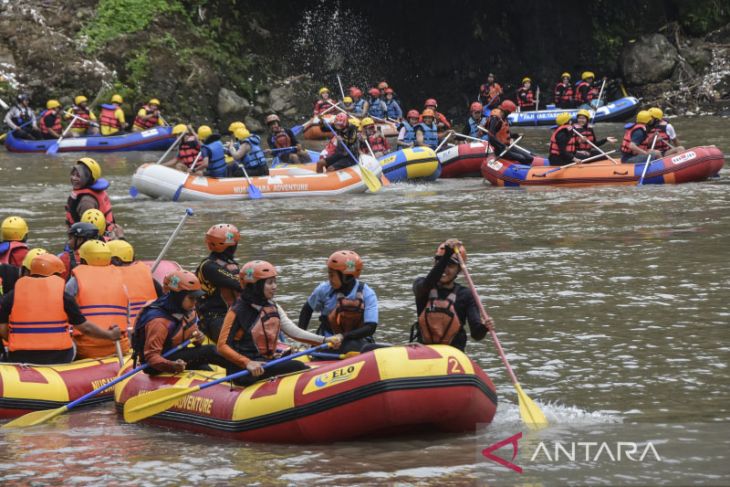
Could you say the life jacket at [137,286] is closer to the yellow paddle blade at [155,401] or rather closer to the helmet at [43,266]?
the helmet at [43,266]

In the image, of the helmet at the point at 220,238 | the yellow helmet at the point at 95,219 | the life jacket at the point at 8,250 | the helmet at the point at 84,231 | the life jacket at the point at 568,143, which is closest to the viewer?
the helmet at the point at 220,238

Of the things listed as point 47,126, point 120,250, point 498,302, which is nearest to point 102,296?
point 120,250

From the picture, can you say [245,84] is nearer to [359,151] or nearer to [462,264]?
[359,151]

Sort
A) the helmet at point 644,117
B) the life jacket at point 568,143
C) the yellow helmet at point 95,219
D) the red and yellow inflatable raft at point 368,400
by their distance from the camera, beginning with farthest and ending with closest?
1. the life jacket at point 568,143
2. the helmet at point 644,117
3. the yellow helmet at point 95,219
4. the red and yellow inflatable raft at point 368,400

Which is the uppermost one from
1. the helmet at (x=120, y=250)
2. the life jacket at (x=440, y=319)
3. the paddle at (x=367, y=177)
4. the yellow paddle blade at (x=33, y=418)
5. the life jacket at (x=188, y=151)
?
the life jacket at (x=188, y=151)

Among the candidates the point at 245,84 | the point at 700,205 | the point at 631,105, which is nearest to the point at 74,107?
the point at 245,84

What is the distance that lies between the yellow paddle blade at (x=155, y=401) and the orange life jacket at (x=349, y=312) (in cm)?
114

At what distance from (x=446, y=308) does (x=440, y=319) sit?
9cm

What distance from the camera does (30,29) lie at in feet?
99.2

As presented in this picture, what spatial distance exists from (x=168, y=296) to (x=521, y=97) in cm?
2463

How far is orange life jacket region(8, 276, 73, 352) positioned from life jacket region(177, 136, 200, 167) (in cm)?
→ 1183

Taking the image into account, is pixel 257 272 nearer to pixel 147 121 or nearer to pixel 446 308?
pixel 446 308

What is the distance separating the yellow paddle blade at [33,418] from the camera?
337 inches

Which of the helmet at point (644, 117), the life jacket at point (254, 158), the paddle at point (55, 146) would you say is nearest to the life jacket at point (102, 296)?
the life jacket at point (254, 158)
